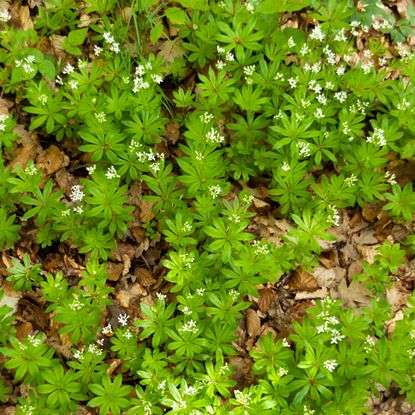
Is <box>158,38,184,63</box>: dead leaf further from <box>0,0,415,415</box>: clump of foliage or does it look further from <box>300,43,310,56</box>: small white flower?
<box>300,43,310,56</box>: small white flower

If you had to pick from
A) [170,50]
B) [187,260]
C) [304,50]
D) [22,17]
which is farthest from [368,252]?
[22,17]

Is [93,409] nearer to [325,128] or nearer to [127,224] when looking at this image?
[127,224]

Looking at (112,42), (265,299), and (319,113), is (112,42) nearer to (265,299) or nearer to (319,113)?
(319,113)

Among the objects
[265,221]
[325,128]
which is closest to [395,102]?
[325,128]

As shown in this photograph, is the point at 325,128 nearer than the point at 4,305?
No

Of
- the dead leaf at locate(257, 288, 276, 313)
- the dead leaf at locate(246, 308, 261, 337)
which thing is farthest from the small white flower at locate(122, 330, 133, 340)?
the dead leaf at locate(257, 288, 276, 313)
